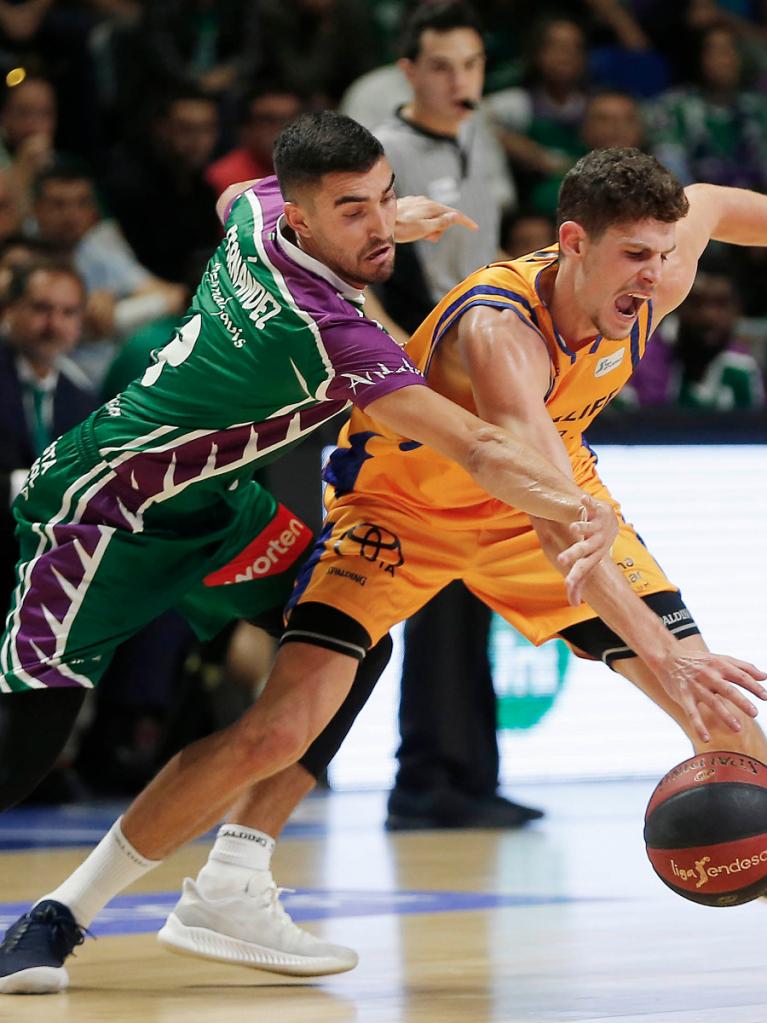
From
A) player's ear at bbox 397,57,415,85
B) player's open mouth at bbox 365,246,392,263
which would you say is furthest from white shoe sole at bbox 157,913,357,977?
player's ear at bbox 397,57,415,85

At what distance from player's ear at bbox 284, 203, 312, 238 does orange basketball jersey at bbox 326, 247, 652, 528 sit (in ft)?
1.24

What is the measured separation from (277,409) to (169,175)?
5338mm

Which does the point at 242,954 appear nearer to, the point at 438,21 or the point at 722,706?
A: the point at 722,706

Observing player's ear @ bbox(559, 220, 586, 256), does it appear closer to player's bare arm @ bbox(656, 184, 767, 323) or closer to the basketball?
player's bare arm @ bbox(656, 184, 767, 323)

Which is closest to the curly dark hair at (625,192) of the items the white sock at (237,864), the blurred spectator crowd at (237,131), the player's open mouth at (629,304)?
the player's open mouth at (629,304)

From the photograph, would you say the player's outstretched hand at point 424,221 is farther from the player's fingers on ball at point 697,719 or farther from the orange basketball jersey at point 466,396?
the player's fingers on ball at point 697,719

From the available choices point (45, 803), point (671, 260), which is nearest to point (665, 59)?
point (45, 803)

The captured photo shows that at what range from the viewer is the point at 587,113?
32.3ft

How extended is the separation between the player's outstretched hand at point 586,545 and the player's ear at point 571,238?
87cm

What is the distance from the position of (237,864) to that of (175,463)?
3.08 ft

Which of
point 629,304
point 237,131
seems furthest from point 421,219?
point 237,131

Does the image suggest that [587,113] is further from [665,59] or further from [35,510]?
[35,510]

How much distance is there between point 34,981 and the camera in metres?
3.75

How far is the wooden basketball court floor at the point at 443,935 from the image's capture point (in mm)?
3559
